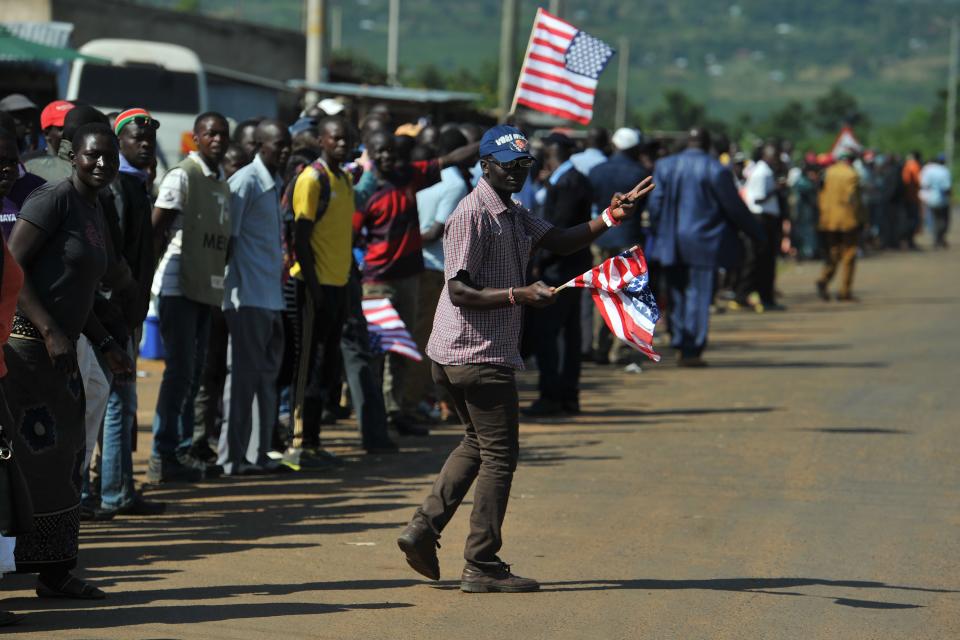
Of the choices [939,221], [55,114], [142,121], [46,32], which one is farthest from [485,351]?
[939,221]

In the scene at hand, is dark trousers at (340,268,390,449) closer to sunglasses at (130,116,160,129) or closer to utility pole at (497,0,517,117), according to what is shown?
sunglasses at (130,116,160,129)

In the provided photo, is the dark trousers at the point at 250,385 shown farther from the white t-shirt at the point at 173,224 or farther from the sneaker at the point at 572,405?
the sneaker at the point at 572,405

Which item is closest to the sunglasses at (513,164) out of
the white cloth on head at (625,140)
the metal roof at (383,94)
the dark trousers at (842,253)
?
the white cloth on head at (625,140)

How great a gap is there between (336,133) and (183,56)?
47.3 feet

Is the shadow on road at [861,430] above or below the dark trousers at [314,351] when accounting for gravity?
below

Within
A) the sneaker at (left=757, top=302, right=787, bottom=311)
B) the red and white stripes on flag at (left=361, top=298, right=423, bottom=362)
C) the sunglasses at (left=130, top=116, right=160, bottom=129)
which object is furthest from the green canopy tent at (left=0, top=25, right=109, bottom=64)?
the sneaker at (left=757, top=302, right=787, bottom=311)

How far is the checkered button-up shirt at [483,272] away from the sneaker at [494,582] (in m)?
0.86

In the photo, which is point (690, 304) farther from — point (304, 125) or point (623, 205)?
point (623, 205)

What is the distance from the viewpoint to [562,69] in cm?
1401

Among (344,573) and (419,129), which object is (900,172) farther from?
(344,573)

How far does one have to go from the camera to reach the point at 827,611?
702 cm

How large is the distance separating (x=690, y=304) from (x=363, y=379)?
18.7ft

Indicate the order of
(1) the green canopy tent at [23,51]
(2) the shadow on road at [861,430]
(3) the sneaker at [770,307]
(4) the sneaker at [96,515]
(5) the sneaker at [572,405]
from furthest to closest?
(3) the sneaker at [770,307] < (1) the green canopy tent at [23,51] < (5) the sneaker at [572,405] < (2) the shadow on road at [861,430] < (4) the sneaker at [96,515]

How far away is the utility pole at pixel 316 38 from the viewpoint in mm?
23141
